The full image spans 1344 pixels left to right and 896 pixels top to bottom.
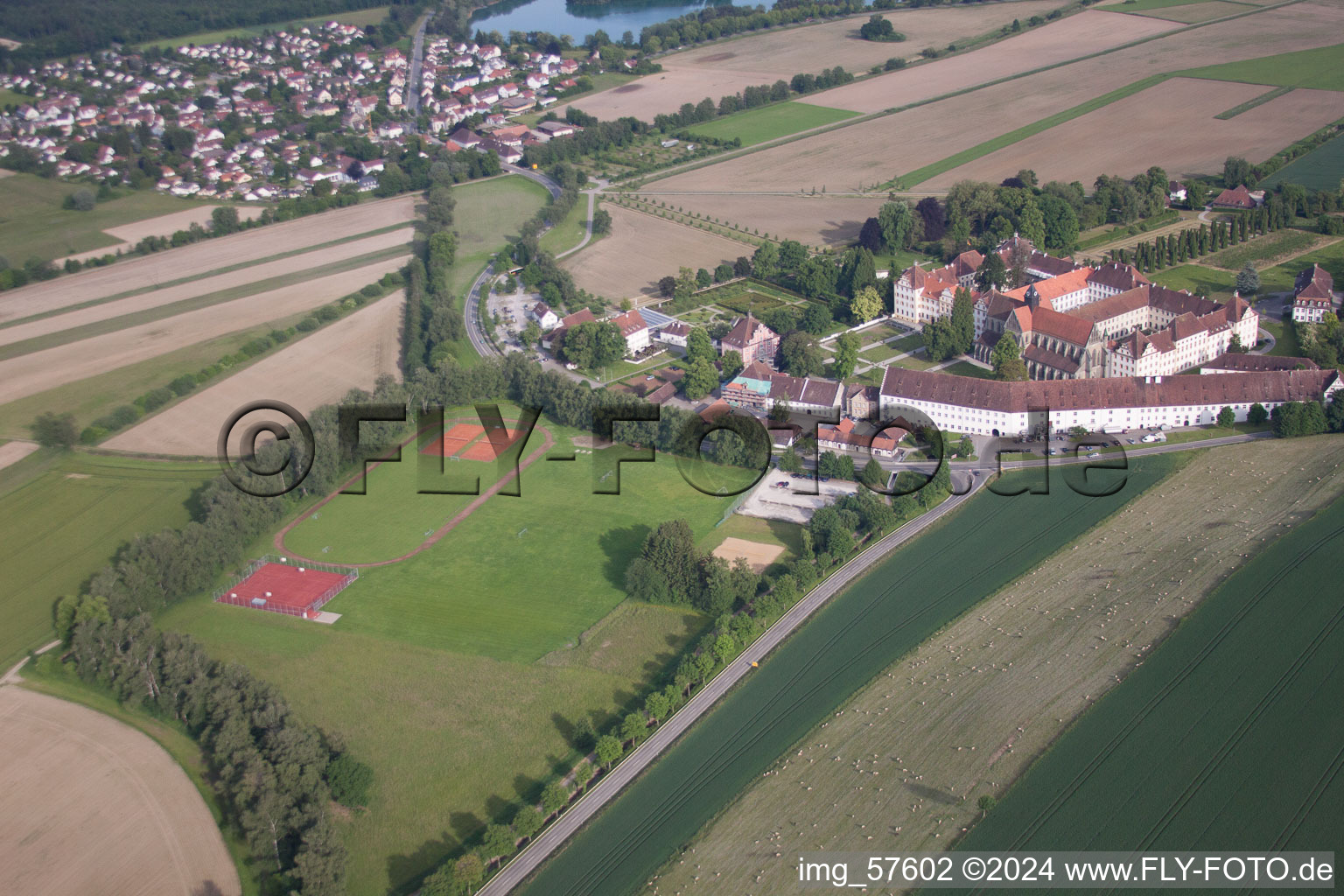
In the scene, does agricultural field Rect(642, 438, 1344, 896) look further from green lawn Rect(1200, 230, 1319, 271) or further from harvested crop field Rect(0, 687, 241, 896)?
green lawn Rect(1200, 230, 1319, 271)

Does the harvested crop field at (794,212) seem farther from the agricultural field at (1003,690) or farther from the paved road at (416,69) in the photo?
the paved road at (416,69)

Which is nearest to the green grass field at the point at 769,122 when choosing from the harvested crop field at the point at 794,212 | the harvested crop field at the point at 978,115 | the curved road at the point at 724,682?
the harvested crop field at the point at 978,115

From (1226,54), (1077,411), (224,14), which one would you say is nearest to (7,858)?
(1077,411)

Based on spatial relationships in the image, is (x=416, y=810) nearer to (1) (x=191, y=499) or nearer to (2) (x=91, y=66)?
(1) (x=191, y=499)

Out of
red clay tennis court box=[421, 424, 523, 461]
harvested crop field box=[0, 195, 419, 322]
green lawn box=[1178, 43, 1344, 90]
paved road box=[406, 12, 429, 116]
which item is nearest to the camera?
red clay tennis court box=[421, 424, 523, 461]

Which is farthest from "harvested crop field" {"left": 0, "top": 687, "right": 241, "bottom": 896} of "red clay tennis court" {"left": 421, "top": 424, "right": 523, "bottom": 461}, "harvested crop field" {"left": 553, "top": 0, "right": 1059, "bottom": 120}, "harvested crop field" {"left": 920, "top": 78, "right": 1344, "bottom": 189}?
"harvested crop field" {"left": 553, "top": 0, "right": 1059, "bottom": 120}
